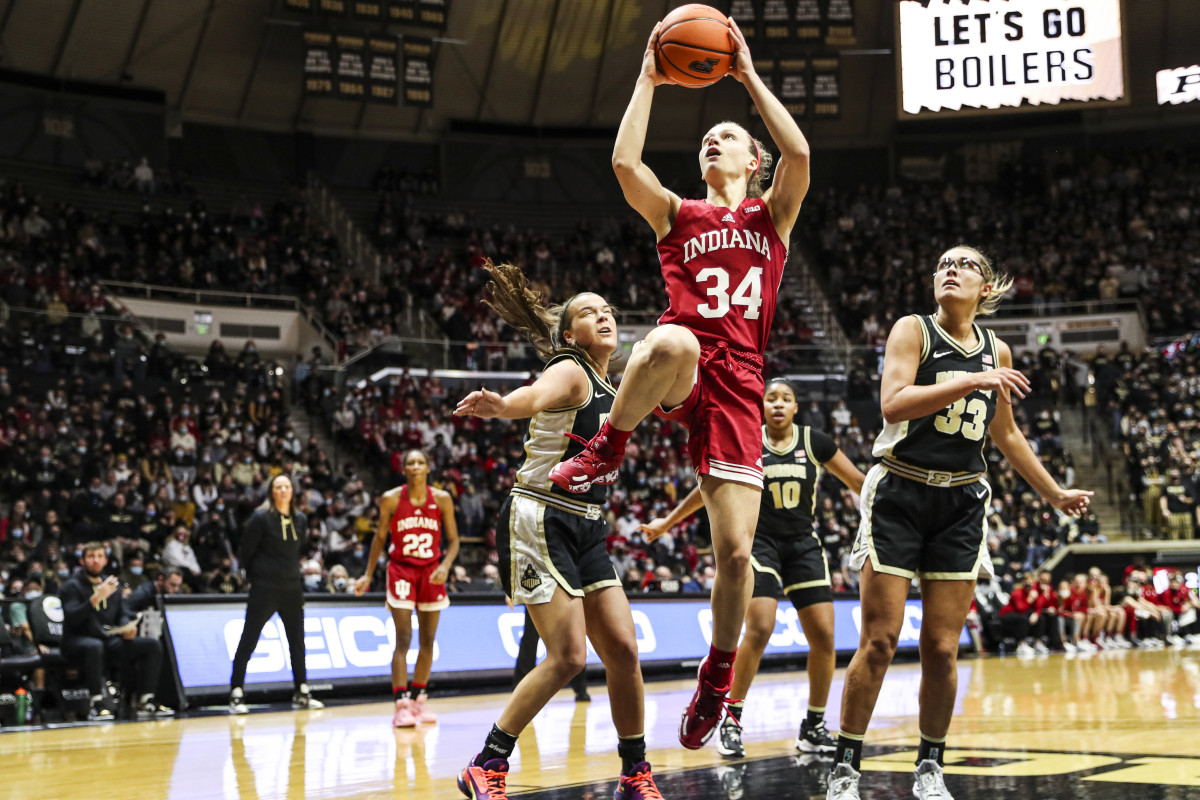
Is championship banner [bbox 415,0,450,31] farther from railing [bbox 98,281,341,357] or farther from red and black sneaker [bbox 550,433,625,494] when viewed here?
red and black sneaker [bbox 550,433,625,494]

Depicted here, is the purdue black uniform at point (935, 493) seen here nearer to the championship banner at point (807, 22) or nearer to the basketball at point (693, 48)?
the basketball at point (693, 48)

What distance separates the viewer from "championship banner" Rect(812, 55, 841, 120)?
92.2ft

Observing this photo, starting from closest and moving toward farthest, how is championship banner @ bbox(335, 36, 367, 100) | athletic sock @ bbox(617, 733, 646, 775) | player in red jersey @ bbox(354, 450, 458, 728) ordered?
athletic sock @ bbox(617, 733, 646, 775) → player in red jersey @ bbox(354, 450, 458, 728) → championship banner @ bbox(335, 36, 367, 100)

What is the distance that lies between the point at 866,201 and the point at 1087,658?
1992cm

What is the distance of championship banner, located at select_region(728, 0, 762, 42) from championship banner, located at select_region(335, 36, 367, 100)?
8.40 m

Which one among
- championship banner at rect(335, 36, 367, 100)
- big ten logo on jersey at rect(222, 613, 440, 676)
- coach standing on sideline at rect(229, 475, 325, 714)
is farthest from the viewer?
championship banner at rect(335, 36, 367, 100)

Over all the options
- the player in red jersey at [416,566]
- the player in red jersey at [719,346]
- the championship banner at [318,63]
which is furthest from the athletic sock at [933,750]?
the championship banner at [318,63]

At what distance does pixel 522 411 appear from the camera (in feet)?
16.8

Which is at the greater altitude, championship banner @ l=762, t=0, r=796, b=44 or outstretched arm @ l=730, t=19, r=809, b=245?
championship banner @ l=762, t=0, r=796, b=44

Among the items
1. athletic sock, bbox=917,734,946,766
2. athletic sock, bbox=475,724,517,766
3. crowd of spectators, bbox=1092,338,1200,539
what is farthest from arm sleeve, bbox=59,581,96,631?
crowd of spectators, bbox=1092,338,1200,539

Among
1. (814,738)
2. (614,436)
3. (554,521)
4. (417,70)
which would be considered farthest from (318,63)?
(614,436)

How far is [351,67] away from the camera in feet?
90.4

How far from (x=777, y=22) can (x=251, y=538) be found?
20648 mm

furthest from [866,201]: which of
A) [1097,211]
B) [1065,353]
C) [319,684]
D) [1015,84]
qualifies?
[319,684]
